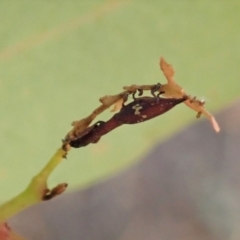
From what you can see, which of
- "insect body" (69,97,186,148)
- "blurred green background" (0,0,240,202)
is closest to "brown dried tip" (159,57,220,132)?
"insect body" (69,97,186,148)

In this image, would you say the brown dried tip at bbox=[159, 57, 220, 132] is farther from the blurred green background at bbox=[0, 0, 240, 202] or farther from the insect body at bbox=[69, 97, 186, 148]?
the blurred green background at bbox=[0, 0, 240, 202]

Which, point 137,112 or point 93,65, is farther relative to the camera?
point 93,65

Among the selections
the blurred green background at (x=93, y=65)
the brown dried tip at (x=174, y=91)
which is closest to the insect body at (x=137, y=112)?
the brown dried tip at (x=174, y=91)

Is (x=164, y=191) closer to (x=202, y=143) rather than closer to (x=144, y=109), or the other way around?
(x=202, y=143)

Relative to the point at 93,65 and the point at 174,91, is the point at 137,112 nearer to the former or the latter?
the point at 174,91

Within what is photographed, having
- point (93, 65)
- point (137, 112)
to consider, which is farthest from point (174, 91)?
point (93, 65)

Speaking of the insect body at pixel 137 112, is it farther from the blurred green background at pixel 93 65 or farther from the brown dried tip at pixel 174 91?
the blurred green background at pixel 93 65
